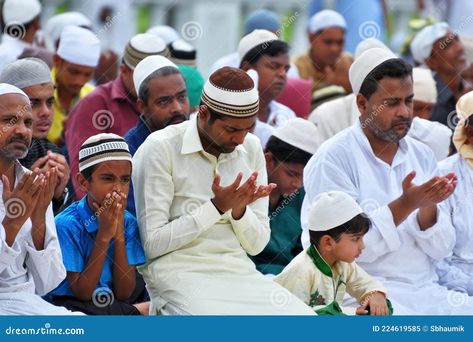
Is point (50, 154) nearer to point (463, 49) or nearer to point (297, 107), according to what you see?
point (297, 107)

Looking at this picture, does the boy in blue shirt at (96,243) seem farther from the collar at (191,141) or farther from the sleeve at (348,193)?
the sleeve at (348,193)

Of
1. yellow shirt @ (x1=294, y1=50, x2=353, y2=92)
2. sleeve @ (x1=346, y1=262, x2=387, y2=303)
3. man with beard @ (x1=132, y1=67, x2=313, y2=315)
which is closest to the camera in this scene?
man with beard @ (x1=132, y1=67, x2=313, y2=315)

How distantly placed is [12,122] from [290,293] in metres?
1.55

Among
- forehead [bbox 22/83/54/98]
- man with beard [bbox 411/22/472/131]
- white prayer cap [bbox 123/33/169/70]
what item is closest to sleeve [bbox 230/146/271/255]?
forehead [bbox 22/83/54/98]

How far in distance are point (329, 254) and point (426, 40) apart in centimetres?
468

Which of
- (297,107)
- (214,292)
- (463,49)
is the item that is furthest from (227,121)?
(463,49)

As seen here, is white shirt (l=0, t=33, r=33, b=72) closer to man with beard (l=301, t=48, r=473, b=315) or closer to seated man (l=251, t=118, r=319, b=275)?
seated man (l=251, t=118, r=319, b=275)

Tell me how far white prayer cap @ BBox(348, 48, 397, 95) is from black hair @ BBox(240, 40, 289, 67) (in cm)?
161

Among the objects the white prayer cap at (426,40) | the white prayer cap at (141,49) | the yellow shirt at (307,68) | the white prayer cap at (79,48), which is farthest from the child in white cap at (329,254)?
the yellow shirt at (307,68)

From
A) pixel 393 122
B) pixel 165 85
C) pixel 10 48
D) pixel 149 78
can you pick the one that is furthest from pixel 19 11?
pixel 393 122

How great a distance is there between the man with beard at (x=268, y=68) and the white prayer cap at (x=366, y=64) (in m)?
1.42

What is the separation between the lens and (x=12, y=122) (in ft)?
20.4

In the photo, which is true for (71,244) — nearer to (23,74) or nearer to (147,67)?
(23,74)

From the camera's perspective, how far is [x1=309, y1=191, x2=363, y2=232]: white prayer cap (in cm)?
667
